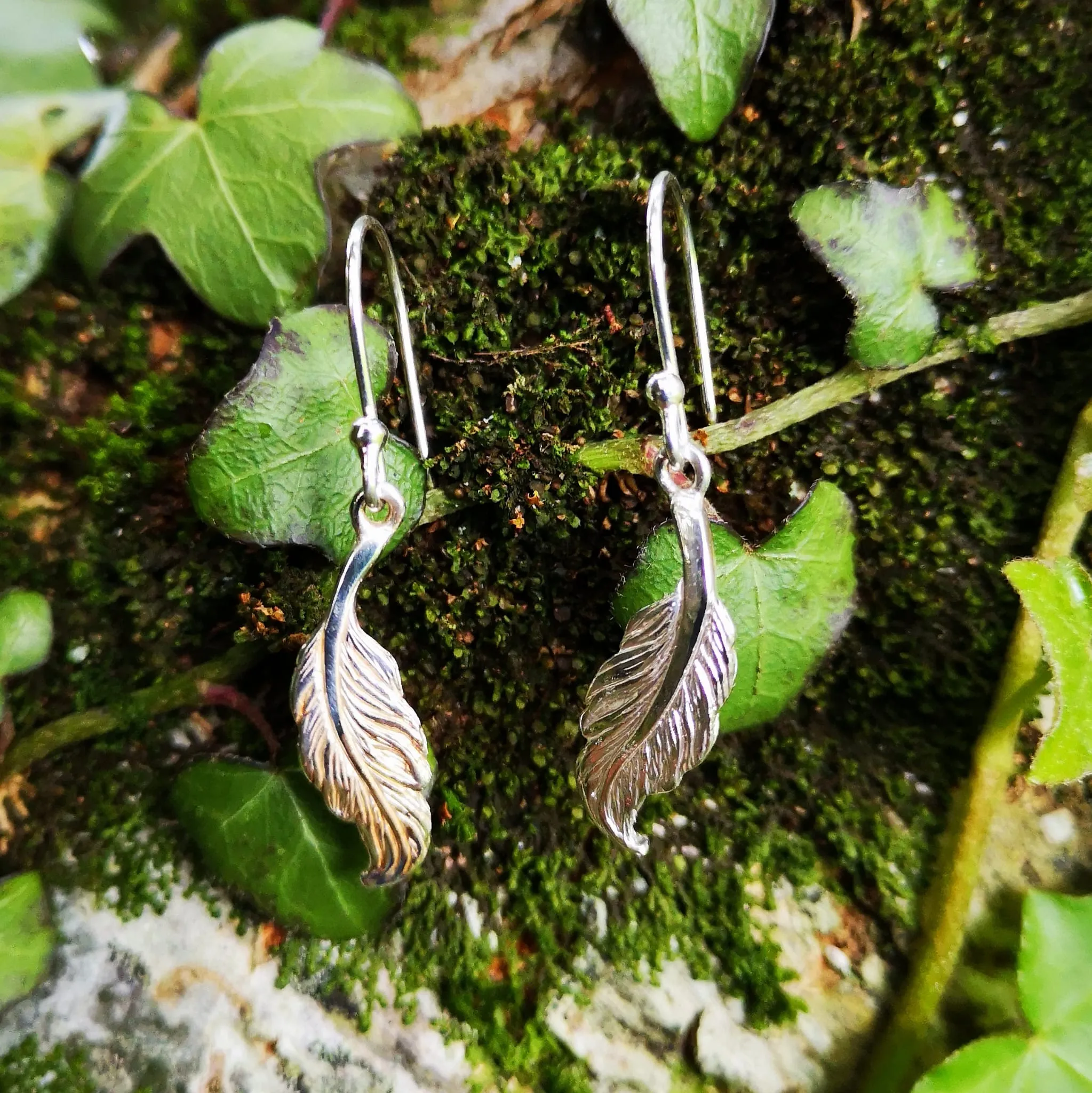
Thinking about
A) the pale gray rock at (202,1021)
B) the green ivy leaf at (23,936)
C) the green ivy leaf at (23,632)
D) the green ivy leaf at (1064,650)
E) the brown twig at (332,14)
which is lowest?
the pale gray rock at (202,1021)

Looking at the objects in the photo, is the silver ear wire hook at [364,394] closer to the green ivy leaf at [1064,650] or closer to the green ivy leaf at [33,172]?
the green ivy leaf at [33,172]

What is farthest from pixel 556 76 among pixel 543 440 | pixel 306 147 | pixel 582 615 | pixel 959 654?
pixel 959 654

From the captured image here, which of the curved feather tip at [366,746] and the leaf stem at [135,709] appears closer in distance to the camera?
the curved feather tip at [366,746]

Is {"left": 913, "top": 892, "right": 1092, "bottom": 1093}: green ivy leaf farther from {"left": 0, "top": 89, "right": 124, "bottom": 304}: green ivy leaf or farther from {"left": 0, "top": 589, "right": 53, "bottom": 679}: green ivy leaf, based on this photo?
{"left": 0, "top": 89, "right": 124, "bottom": 304}: green ivy leaf

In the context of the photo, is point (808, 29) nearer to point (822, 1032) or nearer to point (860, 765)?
point (860, 765)

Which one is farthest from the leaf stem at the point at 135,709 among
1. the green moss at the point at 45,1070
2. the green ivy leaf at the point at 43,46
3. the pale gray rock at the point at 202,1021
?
the green ivy leaf at the point at 43,46
